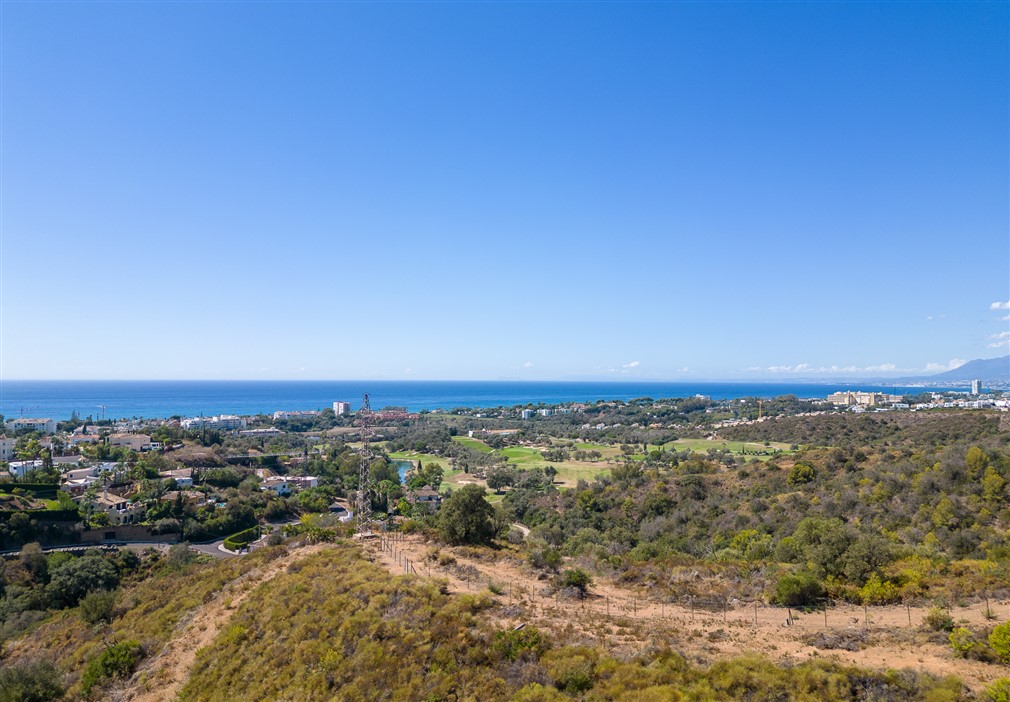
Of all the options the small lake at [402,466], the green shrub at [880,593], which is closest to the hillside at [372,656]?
the green shrub at [880,593]

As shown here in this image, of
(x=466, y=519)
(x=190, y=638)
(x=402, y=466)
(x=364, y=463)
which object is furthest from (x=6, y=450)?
(x=466, y=519)

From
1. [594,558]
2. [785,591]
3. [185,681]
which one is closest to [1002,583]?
[785,591]

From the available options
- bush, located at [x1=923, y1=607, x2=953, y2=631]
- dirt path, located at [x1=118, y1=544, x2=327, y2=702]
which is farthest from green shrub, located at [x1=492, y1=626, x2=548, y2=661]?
dirt path, located at [x1=118, y1=544, x2=327, y2=702]

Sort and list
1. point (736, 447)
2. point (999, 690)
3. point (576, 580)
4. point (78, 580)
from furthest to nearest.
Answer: point (736, 447) → point (78, 580) → point (576, 580) → point (999, 690)

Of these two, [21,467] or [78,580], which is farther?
[21,467]

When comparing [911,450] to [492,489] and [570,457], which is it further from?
[570,457]

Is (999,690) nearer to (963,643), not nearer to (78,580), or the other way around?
(963,643)

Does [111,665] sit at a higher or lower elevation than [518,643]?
lower
